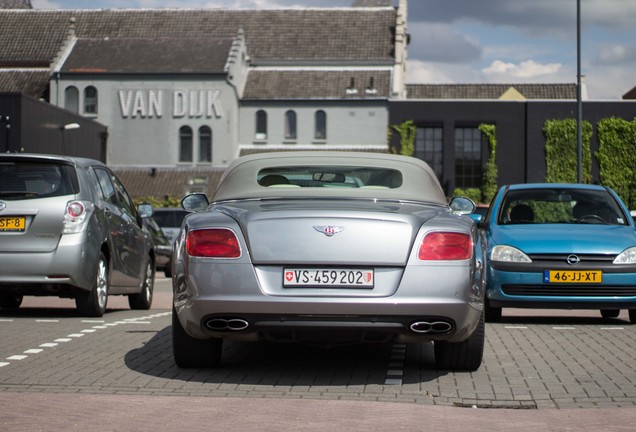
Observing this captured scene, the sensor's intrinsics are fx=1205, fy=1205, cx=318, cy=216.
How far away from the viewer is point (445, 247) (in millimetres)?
7789

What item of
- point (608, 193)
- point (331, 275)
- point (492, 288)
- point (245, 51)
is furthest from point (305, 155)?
point (245, 51)

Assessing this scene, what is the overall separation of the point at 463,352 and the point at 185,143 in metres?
66.3

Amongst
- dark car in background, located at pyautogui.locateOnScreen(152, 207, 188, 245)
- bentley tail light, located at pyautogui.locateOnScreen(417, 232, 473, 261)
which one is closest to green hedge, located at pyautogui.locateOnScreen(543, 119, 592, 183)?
dark car in background, located at pyautogui.locateOnScreen(152, 207, 188, 245)

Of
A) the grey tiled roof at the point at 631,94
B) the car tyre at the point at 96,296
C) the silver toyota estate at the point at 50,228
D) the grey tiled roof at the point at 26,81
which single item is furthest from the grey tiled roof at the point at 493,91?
the silver toyota estate at the point at 50,228

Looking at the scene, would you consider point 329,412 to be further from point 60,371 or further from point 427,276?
point 60,371

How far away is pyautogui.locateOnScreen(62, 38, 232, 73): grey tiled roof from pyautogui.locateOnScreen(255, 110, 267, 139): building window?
4917 millimetres

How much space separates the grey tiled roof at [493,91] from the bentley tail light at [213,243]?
87.9 metres

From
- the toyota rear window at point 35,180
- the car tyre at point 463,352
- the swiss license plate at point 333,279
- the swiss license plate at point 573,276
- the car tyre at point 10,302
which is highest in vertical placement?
the toyota rear window at point 35,180

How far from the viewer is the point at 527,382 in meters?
8.19

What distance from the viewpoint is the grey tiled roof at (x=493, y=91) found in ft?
311

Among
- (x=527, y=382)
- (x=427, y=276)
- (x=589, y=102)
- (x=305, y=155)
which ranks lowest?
(x=527, y=382)

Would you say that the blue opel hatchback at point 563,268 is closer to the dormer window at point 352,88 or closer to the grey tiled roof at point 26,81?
the dormer window at point 352,88

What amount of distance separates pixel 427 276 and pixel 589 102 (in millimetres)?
65115

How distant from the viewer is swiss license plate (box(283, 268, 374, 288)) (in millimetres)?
7680
